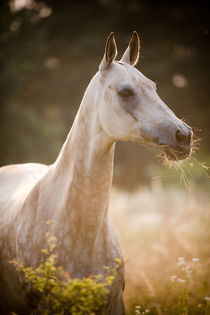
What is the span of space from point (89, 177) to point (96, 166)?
0.11m

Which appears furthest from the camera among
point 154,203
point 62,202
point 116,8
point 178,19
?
point 116,8

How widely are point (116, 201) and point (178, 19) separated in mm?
8115

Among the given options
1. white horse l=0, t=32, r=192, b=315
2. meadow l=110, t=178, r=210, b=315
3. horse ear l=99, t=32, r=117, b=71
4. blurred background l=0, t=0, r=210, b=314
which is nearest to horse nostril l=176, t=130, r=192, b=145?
white horse l=0, t=32, r=192, b=315

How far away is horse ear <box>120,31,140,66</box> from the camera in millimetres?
2786

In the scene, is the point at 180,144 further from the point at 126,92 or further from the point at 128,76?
the point at 128,76

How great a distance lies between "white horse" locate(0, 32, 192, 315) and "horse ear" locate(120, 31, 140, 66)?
0.40 m

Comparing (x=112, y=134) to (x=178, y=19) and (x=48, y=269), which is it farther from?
(x=178, y=19)

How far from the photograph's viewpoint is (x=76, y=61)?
12.5 meters

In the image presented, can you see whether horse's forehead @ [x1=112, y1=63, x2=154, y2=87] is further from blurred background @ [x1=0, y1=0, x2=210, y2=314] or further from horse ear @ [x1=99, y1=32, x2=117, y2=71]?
blurred background @ [x1=0, y1=0, x2=210, y2=314]

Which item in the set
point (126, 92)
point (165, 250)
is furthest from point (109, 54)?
point (165, 250)

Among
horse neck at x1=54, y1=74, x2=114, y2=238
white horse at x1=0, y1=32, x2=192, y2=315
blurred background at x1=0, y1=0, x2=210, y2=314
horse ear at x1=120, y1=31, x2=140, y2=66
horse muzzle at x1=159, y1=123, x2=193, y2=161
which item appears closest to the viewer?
horse muzzle at x1=159, y1=123, x2=193, y2=161

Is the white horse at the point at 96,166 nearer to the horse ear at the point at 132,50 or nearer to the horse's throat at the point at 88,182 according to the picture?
the horse's throat at the point at 88,182

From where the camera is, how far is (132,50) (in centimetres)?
284

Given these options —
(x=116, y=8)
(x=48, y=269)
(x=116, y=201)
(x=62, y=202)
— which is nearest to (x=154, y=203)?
(x=116, y=201)
